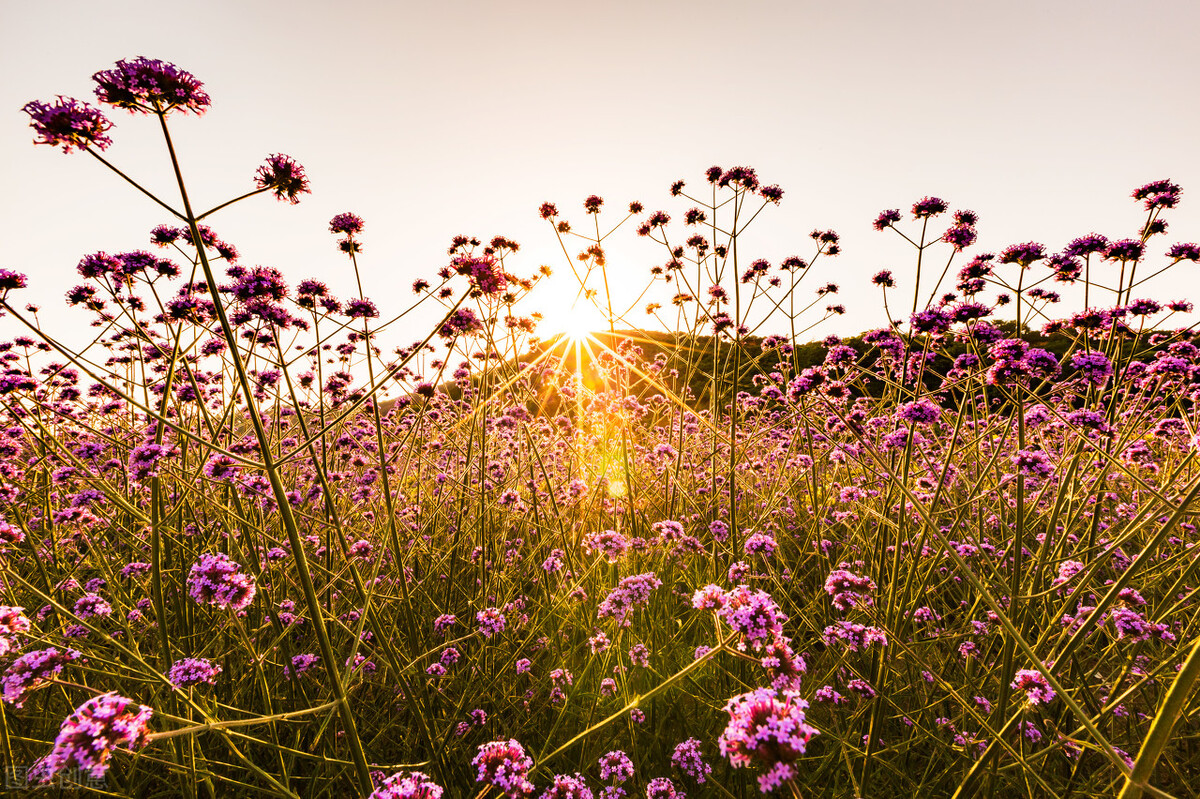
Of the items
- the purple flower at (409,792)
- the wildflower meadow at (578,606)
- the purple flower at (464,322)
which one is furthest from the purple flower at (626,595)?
the purple flower at (464,322)

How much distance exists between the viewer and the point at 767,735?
3.67ft

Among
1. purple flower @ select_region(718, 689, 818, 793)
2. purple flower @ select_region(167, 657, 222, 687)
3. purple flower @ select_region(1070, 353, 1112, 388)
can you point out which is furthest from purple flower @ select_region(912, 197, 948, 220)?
purple flower @ select_region(167, 657, 222, 687)

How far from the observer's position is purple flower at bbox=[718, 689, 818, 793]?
1111mm

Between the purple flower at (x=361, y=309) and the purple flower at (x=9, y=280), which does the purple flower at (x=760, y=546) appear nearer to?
the purple flower at (x=361, y=309)

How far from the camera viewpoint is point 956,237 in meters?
2.80

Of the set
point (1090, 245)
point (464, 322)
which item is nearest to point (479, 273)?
point (464, 322)

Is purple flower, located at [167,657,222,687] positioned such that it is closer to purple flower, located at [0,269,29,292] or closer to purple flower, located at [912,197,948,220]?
purple flower, located at [0,269,29,292]

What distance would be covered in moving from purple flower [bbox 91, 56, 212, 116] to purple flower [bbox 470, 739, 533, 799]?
6.85 feet

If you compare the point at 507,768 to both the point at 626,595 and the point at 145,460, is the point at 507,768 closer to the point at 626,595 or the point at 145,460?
the point at 626,595

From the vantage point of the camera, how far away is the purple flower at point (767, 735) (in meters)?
1.11

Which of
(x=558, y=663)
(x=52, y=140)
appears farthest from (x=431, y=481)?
(x=52, y=140)

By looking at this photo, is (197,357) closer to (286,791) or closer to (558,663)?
(286,791)

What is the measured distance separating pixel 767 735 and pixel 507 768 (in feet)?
2.88

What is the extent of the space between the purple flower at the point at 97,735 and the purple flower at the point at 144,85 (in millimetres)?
1502
